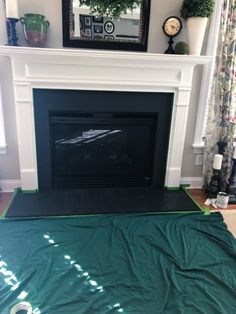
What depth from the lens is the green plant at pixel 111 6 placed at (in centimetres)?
Answer: 233

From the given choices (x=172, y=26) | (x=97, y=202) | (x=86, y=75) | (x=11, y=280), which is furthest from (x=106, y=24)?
(x=11, y=280)

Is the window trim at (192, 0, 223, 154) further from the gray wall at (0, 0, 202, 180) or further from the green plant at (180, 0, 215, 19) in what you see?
the green plant at (180, 0, 215, 19)

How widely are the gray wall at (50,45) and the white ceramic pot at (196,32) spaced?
0.14 meters

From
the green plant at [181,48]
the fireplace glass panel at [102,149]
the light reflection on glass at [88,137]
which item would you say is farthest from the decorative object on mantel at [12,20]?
the green plant at [181,48]

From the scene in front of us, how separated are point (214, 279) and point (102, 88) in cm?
183

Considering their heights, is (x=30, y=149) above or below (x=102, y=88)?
below

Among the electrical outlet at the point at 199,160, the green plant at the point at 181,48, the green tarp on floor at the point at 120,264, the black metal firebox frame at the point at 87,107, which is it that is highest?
the green plant at the point at 181,48

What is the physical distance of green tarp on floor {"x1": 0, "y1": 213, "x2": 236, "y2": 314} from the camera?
1555 mm

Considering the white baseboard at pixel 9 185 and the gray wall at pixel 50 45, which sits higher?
the gray wall at pixel 50 45

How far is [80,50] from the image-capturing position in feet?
7.54

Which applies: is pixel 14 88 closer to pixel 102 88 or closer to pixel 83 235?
pixel 102 88

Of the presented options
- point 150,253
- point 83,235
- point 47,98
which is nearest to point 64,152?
point 47,98

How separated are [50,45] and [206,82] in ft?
5.11

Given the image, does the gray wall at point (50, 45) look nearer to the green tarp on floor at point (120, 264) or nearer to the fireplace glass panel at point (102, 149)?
the fireplace glass panel at point (102, 149)
